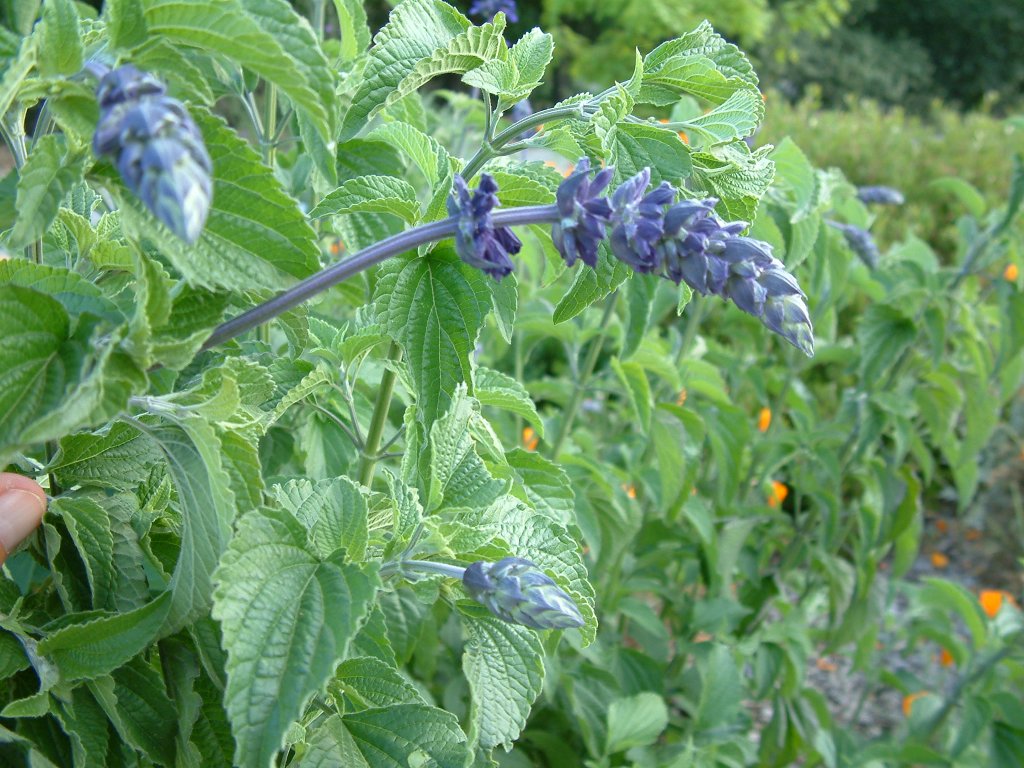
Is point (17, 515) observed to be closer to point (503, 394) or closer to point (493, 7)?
point (503, 394)

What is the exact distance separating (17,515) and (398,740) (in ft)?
1.14

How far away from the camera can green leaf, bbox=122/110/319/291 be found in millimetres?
621

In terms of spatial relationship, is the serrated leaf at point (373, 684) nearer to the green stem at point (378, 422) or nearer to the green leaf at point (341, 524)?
the green leaf at point (341, 524)

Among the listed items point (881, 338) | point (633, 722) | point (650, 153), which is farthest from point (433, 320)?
point (881, 338)

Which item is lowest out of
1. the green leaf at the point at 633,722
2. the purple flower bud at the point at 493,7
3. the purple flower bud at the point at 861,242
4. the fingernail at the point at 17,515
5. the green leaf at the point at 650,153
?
the green leaf at the point at 633,722

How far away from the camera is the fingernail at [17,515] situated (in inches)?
28.7

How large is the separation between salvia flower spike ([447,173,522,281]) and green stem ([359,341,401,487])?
303 millimetres

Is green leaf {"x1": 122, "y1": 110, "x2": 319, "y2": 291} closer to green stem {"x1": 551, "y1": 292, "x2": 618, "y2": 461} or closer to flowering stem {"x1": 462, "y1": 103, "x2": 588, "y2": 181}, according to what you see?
flowering stem {"x1": 462, "y1": 103, "x2": 588, "y2": 181}

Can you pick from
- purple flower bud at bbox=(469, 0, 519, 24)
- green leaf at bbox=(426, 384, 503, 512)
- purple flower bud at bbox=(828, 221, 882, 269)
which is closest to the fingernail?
green leaf at bbox=(426, 384, 503, 512)

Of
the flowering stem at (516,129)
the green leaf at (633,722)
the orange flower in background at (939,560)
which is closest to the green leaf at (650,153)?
the flowering stem at (516,129)

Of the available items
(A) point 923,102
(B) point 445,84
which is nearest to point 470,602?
(B) point 445,84

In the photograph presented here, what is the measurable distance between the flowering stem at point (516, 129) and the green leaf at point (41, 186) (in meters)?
0.33

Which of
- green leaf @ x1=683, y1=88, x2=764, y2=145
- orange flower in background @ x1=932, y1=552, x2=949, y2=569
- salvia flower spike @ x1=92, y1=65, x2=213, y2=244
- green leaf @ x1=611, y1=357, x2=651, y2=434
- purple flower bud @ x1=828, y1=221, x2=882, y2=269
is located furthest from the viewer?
orange flower in background @ x1=932, y1=552, x2=949, y2=569

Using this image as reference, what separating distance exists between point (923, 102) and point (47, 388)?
17.1m
